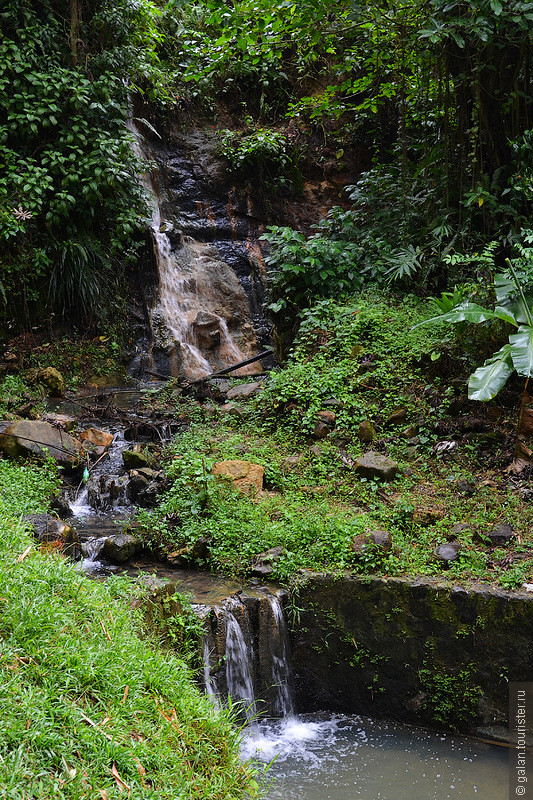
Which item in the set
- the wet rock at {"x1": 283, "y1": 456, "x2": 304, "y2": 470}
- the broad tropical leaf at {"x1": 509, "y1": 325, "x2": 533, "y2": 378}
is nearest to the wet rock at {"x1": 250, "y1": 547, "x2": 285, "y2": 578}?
the wet rock at {"x1": 283, "y1": 456, "x2": 304, "y2": 470}

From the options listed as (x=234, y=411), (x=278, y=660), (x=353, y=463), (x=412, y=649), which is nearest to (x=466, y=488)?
(x=353, y=463)

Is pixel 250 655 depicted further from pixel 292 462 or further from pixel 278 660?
pixel 292 462

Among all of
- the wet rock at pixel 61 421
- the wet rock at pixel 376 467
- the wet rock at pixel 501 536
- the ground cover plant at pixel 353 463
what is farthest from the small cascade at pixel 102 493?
the wet rock at pixel 501 536

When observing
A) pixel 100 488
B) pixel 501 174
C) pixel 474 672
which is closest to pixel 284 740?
pixel 474 672

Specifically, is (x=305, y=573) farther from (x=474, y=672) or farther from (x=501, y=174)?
(x=501, y=174)

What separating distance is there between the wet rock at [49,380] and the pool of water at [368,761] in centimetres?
635

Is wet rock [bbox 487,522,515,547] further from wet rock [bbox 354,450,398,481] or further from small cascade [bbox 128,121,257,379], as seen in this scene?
small cascade [bbox 128,121,257,379]

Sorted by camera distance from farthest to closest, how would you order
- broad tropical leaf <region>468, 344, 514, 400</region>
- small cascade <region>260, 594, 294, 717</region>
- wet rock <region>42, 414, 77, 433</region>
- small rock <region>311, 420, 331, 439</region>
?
wet rock <region>42, 414, 77, 433</region>, small rock <region>311, 420, 331, 439</region>, broad tropical leaf <region>468, 344, 514, 400</region>, small cascade <region>260, 594, 294, 717</region>

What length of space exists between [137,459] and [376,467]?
2910mm

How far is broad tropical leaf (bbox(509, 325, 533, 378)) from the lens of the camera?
5.44 meters

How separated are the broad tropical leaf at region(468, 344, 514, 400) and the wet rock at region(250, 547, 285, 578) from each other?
2360 mm

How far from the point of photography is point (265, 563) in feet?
16.8

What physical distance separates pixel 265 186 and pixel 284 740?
1254 centimetres

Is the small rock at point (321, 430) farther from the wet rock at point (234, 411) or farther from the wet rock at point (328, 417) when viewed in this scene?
the wet rock at point (234, 411)
